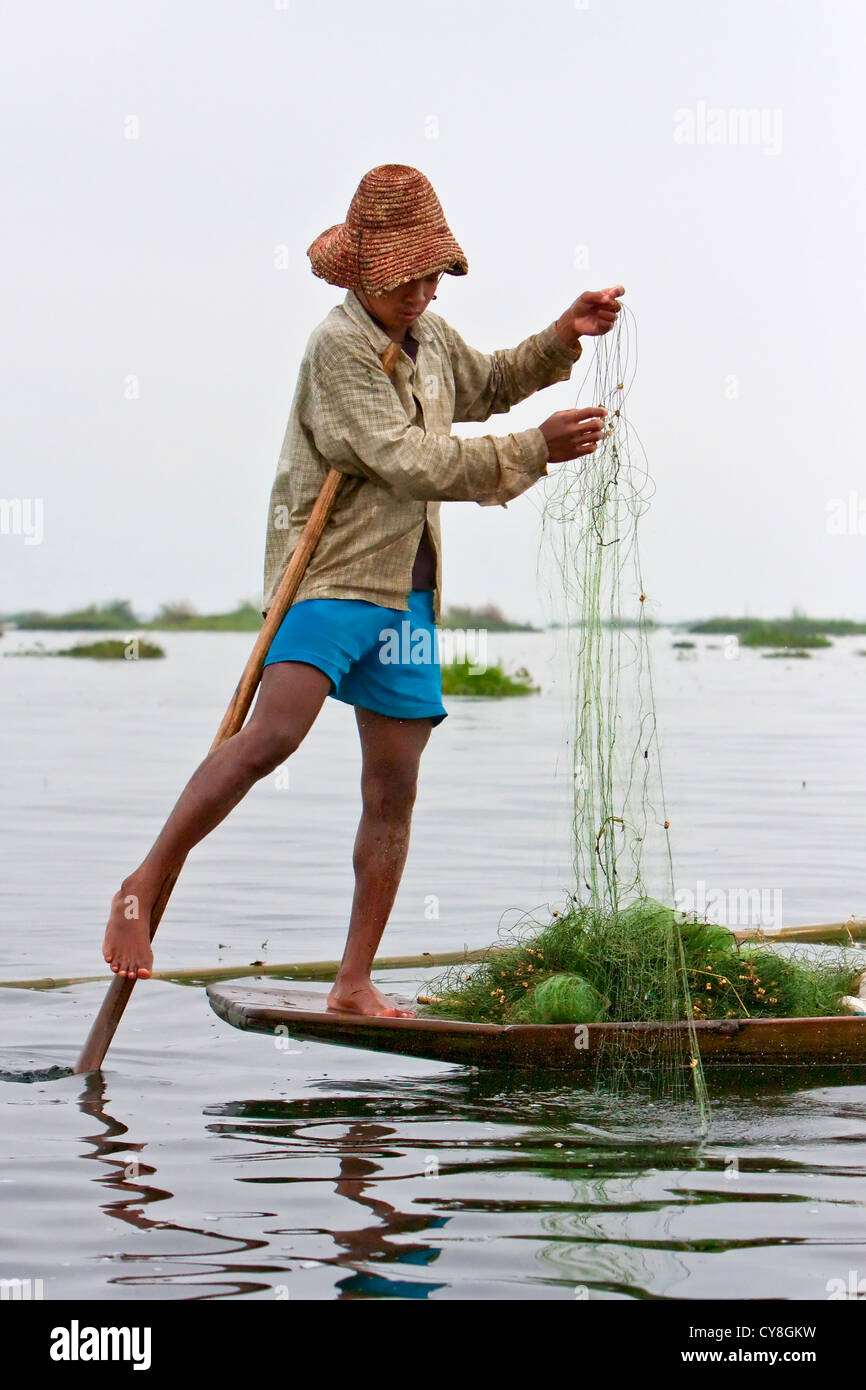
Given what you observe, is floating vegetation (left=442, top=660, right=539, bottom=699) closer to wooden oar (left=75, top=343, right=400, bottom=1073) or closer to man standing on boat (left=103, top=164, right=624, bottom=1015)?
man standing on boat (left=103, top=164, right=624, bottom=1015)

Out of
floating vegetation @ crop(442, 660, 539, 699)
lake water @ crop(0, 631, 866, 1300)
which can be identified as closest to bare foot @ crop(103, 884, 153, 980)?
lake water @ crop(0, 631, 866, 1300)

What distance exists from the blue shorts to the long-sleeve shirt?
0.05 m

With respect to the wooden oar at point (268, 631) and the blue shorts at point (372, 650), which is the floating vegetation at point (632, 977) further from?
the wooden oar at point (268, 631)

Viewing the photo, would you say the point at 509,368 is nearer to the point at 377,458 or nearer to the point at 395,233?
the point at 395,233

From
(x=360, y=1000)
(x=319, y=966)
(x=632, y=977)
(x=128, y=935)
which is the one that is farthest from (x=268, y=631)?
(x=319, y=966)

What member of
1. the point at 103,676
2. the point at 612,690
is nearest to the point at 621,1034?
the point at 612,690

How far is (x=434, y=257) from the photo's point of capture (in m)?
4.44

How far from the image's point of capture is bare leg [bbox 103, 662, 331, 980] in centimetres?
436

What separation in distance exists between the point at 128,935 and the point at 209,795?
418 millimetres

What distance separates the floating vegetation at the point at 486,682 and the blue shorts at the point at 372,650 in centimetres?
1932

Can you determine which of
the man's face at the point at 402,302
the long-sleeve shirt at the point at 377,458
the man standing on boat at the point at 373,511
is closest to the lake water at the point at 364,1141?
the man standing on boat at the point at 373,511

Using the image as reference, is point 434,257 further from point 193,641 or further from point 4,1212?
point 193,641

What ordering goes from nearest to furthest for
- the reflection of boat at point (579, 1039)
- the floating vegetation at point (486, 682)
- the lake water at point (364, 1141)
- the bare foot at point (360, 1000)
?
the lake water at point (364, 1141) → the reflection of boat at point (579, 1039) → the bare foot at point (360, 1000) → the floating vegetation at point (486, 682)

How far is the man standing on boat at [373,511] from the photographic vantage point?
4.36m
